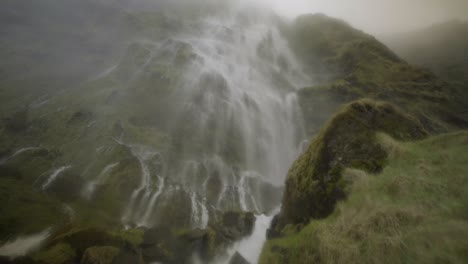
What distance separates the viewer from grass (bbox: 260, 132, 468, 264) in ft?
20.5

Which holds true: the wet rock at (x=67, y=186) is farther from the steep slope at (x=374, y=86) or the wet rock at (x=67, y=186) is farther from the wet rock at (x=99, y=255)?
the steep slope at (x=374, y=86)

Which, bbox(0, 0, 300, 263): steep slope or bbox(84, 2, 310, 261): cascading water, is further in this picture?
bbox(84, 2, 310, 261): cascading water

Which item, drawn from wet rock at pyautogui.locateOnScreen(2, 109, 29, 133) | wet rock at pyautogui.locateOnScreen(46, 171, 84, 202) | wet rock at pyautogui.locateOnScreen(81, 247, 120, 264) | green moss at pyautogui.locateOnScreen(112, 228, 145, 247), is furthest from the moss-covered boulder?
wet rock at pyautogui.locateOnScreen(2, 109, 29, 133)

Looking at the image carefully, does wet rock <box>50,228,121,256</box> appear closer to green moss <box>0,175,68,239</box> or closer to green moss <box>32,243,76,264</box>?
green moss <box>32,243,76,264</box>

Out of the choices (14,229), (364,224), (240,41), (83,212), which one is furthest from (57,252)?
(240,41)

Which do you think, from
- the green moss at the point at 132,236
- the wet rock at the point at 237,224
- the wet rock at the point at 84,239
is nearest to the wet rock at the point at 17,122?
the green moss at the point at 132,236

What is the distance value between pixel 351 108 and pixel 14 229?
24196 millimetres

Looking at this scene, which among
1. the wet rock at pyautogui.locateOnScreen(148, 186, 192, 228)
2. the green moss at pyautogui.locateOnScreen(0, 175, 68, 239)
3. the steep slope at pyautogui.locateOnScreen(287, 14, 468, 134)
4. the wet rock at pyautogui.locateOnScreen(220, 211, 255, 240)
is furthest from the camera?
the steep slope at pyautogui.locateOnScreen(287, 14, 468, 134)

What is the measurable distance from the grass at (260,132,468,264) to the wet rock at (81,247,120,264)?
8598 mm

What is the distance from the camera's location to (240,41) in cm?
6688

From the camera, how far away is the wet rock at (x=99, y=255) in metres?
12.4

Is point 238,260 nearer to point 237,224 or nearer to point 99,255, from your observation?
point 237,224

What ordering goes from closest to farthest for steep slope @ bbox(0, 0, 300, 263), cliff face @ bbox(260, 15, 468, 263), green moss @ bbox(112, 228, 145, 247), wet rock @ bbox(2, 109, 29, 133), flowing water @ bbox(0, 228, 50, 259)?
cliff face @ bbox(260, 15, 468, 263), flowing water @ bbox(0, 228, 50, 259), green moss @ bbox(112, 228, 145, 247), steep slope @ bbox(0, 0, 300, 263), wet rock @ bbox(2, 109, 29, 133)

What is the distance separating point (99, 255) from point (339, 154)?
13.8 metres
